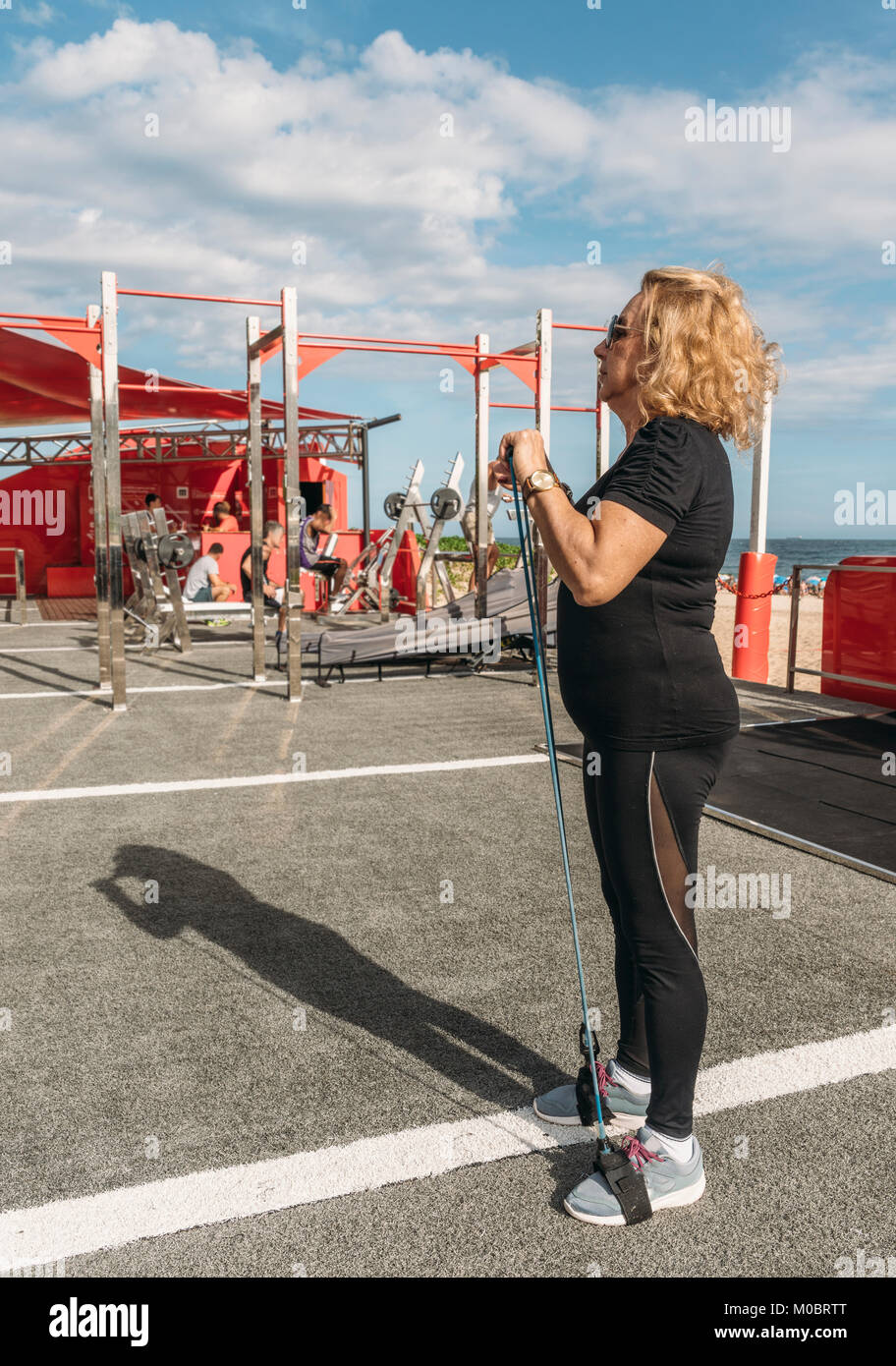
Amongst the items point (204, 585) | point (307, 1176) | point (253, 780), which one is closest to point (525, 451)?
point (307, 1176)

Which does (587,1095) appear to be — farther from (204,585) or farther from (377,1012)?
(204,585)

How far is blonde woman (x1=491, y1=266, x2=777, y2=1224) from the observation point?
184 centimetres

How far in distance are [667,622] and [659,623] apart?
0.06 feet

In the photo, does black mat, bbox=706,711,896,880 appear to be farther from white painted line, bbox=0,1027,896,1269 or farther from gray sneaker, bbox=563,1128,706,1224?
gray sneaker, bbox=563,1128,706,1224

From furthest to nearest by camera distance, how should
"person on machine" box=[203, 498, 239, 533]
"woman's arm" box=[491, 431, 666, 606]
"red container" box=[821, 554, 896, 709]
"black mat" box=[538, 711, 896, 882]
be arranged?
"person on machine" box=[203, 498, 239, 533], "red container" box=[821, 554, 896, 709], "black mat" box=[538, 711, 896, 882], "woman's arm" box=[491, 431, 666, 606]

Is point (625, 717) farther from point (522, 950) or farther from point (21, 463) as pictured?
point (21, 463)

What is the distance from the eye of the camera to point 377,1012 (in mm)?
2959

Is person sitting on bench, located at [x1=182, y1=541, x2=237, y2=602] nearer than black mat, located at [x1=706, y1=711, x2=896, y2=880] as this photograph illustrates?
No

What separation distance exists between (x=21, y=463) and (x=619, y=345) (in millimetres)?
18850

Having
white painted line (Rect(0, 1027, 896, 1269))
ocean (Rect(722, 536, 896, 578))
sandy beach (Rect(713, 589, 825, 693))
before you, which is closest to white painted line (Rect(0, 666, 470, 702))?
sandy beach (Rect(713, 589, 825, 693))

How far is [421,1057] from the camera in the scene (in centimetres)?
271

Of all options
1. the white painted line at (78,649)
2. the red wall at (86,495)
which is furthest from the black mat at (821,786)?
the red wall at (86,495)
